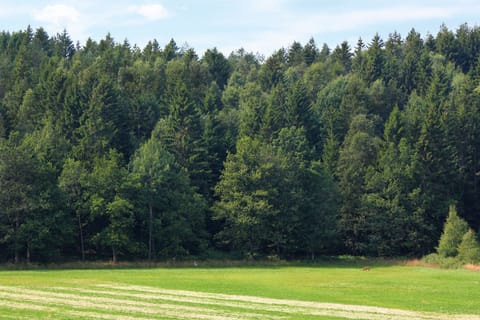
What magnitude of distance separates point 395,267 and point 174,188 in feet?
114

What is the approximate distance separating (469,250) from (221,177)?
129ft

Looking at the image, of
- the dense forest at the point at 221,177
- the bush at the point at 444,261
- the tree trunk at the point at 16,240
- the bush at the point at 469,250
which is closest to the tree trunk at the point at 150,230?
the dense forest at the point at 221,177

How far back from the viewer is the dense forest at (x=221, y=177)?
295 ft

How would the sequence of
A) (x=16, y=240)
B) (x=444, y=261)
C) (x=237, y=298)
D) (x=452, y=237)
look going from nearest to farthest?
(x=237, y=298) → (x=16, y=240) → (x=444, y=261) → (x=452, y=237)

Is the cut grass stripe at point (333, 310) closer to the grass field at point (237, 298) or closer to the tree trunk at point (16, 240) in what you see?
the grass field at point (237, 298)

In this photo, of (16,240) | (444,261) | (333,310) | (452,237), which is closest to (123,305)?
(333,310)

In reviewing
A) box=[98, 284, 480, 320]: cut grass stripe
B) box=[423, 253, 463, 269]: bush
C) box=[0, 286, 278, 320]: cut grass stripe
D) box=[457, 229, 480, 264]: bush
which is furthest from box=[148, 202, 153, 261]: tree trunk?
box=[0, 286, 278, 320]: cut grass stripe

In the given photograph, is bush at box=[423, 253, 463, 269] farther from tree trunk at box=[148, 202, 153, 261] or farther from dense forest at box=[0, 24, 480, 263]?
tree trunk at box=[148, 202, 153, 261]

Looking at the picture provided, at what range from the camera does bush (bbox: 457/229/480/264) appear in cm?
8844

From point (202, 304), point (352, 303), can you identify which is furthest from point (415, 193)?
point (202, 304)

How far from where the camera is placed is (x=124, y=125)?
129 metres

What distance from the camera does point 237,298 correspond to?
46375 millimetres

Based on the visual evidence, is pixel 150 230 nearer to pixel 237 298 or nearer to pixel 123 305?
pixel 237 298

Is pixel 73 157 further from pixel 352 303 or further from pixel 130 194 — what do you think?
pixel 352 303
